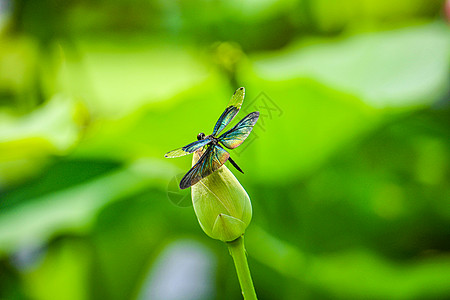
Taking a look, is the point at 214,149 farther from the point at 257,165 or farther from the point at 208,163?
the point at 257,165

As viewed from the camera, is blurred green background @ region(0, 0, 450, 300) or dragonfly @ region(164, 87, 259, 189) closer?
dragonfly @ region(164, 87, 259, 189)

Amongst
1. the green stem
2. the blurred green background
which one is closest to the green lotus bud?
the green stem

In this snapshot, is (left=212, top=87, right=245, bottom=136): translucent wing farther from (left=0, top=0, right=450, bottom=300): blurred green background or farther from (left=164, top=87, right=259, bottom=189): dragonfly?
(left=0, top=0, right=450, bottom=300): blurred green background

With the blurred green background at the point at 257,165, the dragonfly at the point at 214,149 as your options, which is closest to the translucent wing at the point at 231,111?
the dragonfly at the point at 214,149

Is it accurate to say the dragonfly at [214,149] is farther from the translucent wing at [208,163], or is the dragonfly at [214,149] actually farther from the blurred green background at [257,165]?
the blurred green background at [257,165]

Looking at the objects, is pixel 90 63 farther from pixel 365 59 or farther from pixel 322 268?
pixel 322 268

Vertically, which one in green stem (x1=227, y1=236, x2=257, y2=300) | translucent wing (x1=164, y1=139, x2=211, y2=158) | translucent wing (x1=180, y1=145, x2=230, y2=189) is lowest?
green stem (x1=227, y1=236, x2=257, y2=300)

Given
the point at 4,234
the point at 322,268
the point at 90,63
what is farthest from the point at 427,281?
the point at 90,63
